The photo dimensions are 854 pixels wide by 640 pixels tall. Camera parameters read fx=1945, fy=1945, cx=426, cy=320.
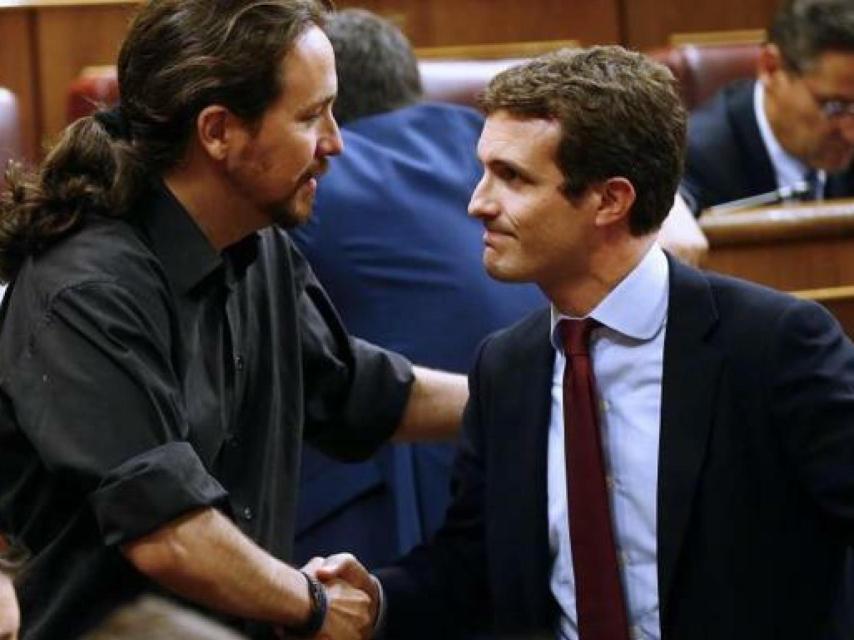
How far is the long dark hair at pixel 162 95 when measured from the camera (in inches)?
64.4

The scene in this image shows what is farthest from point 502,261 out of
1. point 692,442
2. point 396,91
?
point 396,91

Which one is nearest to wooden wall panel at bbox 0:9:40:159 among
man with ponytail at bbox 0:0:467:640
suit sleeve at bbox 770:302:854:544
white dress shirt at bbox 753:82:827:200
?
white dress shirt at bbox 753:82:827:200

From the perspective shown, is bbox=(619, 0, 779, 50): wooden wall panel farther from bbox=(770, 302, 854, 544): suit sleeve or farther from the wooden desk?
bbox=(770, 302, 854, 544): suit sleeve

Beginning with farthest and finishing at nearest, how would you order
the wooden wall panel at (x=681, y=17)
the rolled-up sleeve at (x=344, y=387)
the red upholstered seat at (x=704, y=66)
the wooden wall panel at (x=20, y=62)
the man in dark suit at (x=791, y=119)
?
1. the wooden wall panel at (x=681, y=17)
2. the red upholstered seat at (x=704, y=66)
3. the wooden wall panel at (x=20, y=62)
4. the man in dark suit at (x=791, y=119)
5. the rolled-up sleeve at (x=344, y=387)

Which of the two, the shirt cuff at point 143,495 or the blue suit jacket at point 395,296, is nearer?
the shirt cuff at point 143,495

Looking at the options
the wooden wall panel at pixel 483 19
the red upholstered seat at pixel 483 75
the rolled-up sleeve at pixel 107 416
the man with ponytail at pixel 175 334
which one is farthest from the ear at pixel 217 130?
the wooden wall panel at pixel 483 19

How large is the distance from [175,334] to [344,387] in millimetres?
298

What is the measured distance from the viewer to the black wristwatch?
1.62m

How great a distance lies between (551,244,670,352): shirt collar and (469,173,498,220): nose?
0.13 meters

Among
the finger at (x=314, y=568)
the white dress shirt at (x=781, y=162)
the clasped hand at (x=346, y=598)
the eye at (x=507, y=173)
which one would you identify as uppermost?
the eye at (x=507, y=173)

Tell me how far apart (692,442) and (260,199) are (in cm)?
43

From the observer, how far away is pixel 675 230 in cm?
221

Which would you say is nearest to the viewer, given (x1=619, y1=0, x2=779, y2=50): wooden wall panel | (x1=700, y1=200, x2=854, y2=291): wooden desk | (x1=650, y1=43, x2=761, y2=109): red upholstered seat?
(x1=700, y1=200, x2=854, y2=291): wooden desk

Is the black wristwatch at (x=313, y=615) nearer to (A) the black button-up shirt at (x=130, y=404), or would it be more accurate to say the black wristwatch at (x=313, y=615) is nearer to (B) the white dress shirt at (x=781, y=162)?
(A) the black button-up shirt at (x=130, y=404)
